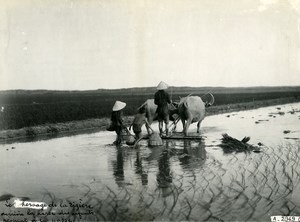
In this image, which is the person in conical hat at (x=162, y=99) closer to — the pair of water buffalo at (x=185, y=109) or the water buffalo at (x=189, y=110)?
the pair of water buffalo at (x=185, y=109)

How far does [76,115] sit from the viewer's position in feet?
61.6

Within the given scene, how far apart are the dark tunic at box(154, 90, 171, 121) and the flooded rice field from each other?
3.65 feet

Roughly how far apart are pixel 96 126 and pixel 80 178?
9.97m

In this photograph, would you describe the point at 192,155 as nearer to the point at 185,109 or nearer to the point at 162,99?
the point at 162,99

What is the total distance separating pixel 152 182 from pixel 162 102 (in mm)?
4676

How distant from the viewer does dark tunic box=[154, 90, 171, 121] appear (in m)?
10.5

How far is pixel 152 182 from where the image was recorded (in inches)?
238

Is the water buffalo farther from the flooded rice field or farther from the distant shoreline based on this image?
the distant shoreline

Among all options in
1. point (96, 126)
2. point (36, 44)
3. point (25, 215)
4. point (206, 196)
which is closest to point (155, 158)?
point (206, 196)

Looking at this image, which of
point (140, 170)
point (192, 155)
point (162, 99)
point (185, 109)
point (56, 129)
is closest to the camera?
point (140, 170)

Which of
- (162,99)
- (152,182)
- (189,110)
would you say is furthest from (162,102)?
(152,182)

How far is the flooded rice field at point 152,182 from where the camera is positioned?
4879 millimetres

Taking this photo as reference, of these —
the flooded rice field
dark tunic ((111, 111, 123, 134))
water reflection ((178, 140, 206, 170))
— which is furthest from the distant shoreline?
water reflection ((178, 140, 206, 170))

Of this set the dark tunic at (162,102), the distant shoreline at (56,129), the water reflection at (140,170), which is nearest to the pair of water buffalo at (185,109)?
the dark tunic at (162,102)
